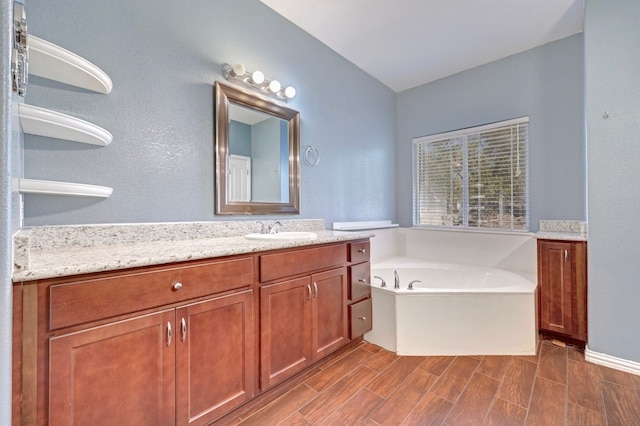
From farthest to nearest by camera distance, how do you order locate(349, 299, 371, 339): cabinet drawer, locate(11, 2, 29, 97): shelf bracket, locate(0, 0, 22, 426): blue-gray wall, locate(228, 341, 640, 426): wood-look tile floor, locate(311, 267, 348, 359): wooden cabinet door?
1. locate(349, 299, 371, 339): cabinet drawer
2. locate(311, 267, 348, 359): wooden cabinet door
3. locate(228, 341, 640, 426): wood-look tile floor
4. locate(11, 2, 29, 97): shelf bracket
5. locate(0, 0, 22, 426): blue-gray wall

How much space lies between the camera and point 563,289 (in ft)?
7.22

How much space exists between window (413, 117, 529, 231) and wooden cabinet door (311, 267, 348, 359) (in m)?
1.91

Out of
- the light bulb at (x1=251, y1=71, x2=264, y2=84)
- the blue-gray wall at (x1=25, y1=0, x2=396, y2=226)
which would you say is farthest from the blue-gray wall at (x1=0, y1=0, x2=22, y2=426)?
the light bulb at (x1=251, y1=71, x2=264, y2=84)

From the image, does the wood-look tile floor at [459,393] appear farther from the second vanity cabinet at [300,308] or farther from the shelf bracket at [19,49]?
the shelf bracket at [19,49]

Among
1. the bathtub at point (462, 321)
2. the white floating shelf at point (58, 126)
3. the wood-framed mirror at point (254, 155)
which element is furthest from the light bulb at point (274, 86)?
the bathtub at point (462, 321)

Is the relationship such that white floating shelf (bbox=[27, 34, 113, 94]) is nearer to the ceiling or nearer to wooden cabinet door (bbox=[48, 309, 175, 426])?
wooden cabinet door (bbox=[48, 309, 175, 426])

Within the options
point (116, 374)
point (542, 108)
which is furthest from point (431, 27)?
point (116, 374)

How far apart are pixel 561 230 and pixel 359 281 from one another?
2011 mm

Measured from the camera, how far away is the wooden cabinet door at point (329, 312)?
1802 mm

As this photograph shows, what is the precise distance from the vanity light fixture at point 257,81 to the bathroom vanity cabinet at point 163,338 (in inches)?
50.6

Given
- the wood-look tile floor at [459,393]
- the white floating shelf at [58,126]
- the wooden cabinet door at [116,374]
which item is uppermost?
the white floating shelf at [58,126]

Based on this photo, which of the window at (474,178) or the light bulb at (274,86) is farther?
the window at (474,178)

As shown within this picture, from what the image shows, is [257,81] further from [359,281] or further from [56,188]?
[359,281]

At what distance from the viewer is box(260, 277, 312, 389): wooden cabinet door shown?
150cm
